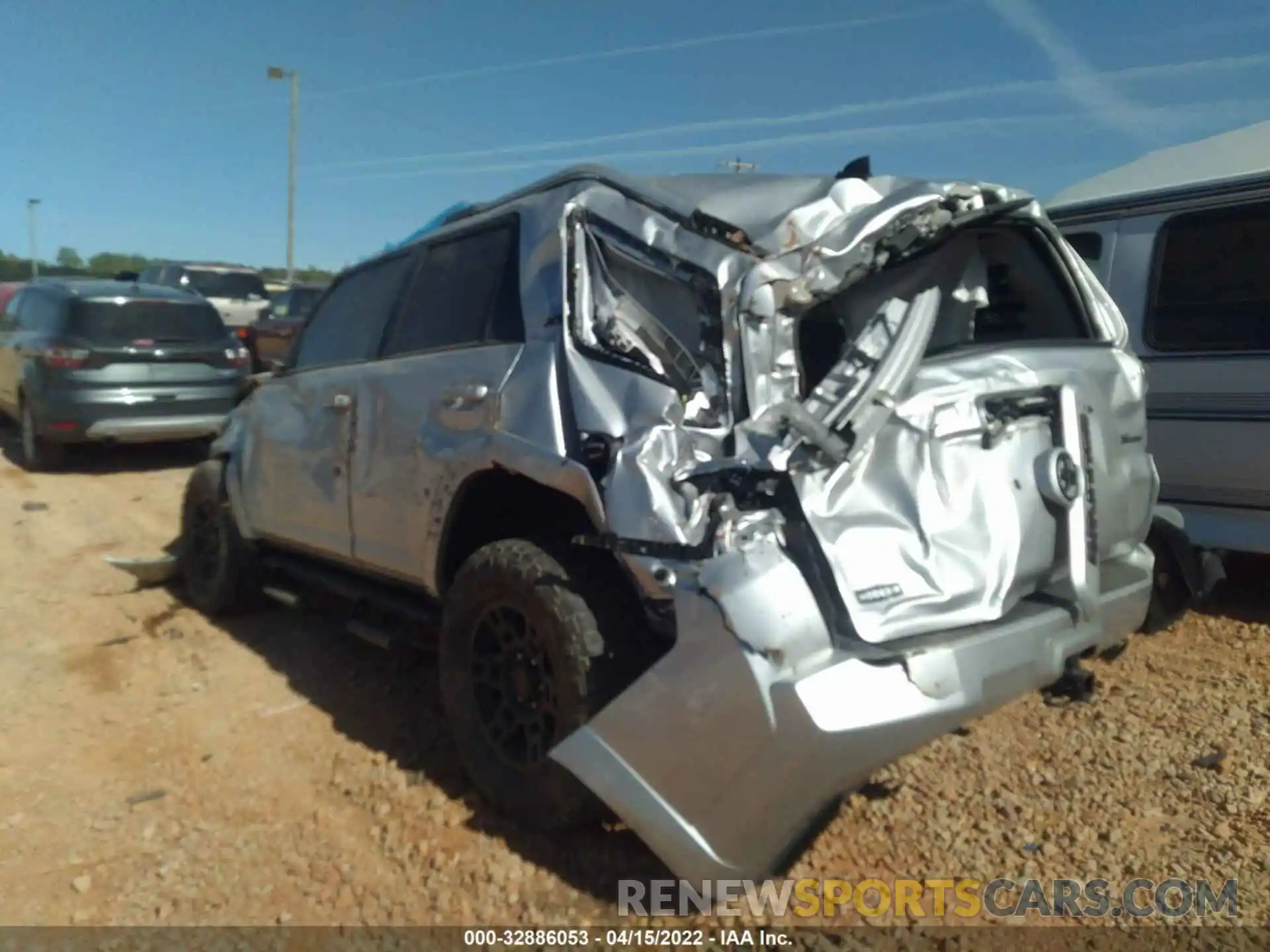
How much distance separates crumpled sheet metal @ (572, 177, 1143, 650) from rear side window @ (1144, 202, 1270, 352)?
267 centimetres

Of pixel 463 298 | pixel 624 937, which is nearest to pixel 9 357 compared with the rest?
pixel 463 298

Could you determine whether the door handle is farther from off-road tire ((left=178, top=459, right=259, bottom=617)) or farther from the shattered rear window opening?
off-road tire ((left=178, top=459, right=259, bottom=617))

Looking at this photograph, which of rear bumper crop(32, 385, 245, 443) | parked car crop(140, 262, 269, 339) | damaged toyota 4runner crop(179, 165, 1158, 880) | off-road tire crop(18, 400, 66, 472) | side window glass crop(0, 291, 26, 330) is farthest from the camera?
parked car crop(140, 262, 269, 339)

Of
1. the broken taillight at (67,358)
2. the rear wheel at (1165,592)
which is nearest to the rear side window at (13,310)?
the broken taillight at (67,358)

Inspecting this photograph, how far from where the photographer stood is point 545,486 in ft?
9.97

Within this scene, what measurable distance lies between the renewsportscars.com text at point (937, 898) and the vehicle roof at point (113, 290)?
8.62 meters

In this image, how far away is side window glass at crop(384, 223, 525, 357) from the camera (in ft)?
10.9

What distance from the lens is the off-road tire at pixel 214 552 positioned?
5.05m

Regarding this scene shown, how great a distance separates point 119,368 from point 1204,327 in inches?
337

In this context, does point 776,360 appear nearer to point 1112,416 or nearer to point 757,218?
point 757,218

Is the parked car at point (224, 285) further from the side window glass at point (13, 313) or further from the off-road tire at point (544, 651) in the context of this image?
the off-road tire at point (544, 651)


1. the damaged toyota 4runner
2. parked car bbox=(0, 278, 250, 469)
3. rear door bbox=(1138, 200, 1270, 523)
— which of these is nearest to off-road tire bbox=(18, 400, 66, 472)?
parked car bbox=(0, 278, 250, 469)

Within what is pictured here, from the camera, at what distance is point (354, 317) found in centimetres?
440

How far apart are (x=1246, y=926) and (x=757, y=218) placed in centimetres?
226
